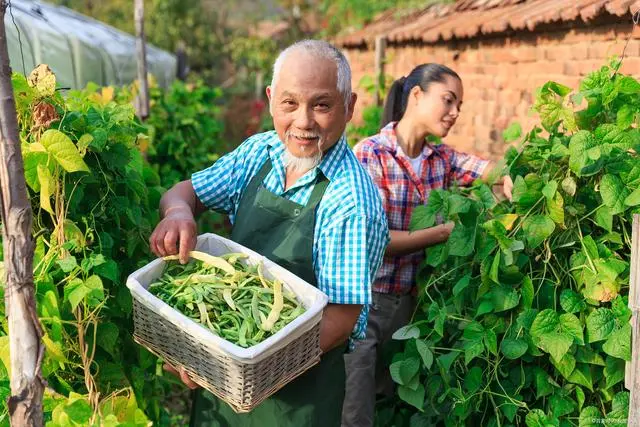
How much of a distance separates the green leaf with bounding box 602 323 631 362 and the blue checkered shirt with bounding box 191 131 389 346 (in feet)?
2.39

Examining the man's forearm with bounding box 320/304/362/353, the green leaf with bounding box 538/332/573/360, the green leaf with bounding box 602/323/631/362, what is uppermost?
the man's forearm with bounding box 320/304/362/353

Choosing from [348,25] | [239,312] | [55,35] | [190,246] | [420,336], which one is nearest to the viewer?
[239,312]

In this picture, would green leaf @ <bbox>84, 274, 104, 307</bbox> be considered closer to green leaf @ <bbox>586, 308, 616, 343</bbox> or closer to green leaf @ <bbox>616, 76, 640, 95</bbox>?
green leaf @ <bbox>586, 308, 616, 343</bbox>

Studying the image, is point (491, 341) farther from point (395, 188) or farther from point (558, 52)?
point (558, 52)

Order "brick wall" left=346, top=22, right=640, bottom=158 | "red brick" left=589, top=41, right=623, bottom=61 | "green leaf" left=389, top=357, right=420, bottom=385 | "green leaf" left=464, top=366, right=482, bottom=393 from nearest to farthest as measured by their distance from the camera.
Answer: "green leaf" left=464, top=366, right=482, bottom=393
"green leaf" left=389, top=357, right=420, bottom=385
"red brick" left=589, top=41, right=623, bottom=61
"brick wall" left=346, top=22, right=640, bottom=158

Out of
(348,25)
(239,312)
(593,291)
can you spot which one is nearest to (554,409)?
(593,291)

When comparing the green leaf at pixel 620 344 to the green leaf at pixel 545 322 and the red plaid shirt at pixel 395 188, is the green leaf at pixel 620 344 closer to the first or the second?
the green leaf at pixel 545 322

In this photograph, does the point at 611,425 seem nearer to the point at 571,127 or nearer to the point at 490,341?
the point at 490,341

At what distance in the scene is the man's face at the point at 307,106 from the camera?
6.97ft

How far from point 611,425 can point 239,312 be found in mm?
1267

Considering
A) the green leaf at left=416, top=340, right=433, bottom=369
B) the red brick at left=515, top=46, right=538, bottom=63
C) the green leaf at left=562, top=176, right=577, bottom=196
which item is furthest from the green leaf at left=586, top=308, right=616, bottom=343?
the red brick at left=515, top=46, right=538, bottom=63

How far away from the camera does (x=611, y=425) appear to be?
2.45 m

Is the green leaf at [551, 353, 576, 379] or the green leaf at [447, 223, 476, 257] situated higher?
the green leaf at [447, 223, 476, 257]

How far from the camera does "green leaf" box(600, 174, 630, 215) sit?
241cm
